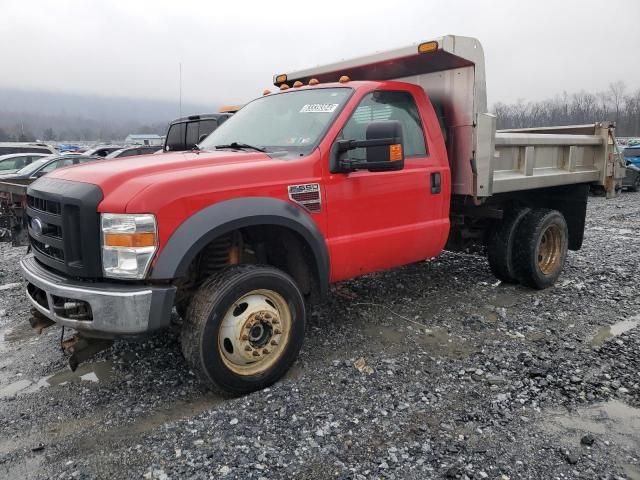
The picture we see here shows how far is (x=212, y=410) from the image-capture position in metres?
3.21

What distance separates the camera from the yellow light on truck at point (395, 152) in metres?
3.49

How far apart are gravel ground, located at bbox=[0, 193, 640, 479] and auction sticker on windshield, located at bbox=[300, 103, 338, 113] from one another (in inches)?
75.0

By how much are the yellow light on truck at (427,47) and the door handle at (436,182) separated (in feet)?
3.41

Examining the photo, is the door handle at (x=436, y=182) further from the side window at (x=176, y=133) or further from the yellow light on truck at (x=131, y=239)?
the side window at (x=176, y=133)

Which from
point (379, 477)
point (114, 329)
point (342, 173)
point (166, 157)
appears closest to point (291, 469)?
point (379, 477)

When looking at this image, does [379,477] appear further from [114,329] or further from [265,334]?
[114,329]

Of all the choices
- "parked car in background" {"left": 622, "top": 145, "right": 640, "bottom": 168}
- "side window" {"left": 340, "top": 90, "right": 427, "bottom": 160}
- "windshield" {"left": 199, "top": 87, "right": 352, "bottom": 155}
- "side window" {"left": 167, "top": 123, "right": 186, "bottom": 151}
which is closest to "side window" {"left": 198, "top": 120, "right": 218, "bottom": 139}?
"side window" {"left": 167, "top": 123, "right": 186, "bottom": 151}

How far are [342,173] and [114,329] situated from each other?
1.89 meters

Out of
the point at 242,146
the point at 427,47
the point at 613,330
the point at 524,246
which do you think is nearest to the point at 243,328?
the point at 242,146

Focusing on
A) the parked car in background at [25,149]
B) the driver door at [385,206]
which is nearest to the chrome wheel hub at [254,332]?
the driver door at [385,206]

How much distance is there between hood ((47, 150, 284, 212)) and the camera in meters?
2.96

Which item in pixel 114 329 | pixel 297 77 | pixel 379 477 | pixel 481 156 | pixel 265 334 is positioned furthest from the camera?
pixel 297 77

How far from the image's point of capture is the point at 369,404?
10.7 feet

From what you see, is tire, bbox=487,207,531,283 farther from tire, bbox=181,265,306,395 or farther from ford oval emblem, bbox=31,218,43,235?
ford oval emblem, bbox=31,218,43,235
